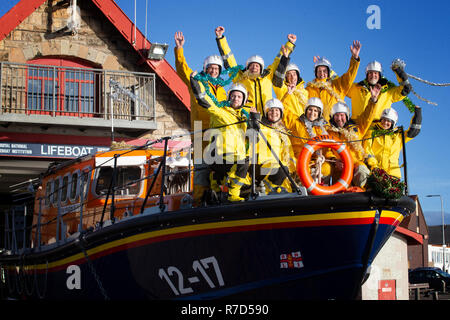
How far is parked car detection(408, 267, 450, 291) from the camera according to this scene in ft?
81.9

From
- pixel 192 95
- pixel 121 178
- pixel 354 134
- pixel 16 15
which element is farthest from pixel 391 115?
pixel 16 15

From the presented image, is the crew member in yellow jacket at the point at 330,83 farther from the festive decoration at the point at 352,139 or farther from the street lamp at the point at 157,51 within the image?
the street lamp at the point at 157,51

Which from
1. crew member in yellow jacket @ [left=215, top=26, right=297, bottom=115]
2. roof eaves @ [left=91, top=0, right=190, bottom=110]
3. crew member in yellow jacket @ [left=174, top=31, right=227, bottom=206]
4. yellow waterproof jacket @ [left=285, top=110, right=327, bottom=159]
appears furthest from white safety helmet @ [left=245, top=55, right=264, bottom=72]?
roof eaves @ [left=91, top=0, right=190, bottom=110]

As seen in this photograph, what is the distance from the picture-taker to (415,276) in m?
25.2

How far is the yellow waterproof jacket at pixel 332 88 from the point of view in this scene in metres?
7.70

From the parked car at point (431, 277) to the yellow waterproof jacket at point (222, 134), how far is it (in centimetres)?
2041

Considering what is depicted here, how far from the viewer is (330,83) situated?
305 inches

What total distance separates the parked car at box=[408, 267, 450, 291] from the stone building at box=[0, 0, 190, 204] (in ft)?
46.3

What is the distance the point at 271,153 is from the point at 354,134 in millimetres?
1052

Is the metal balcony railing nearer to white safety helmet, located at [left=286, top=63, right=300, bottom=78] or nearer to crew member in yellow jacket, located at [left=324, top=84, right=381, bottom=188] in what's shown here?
white safety helmet, located at [left=286, top=63, right=300, bottom=78]

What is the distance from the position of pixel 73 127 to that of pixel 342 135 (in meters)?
8.80

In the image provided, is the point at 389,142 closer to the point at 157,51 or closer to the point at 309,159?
the point at 309,159
